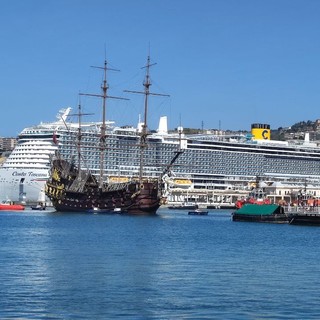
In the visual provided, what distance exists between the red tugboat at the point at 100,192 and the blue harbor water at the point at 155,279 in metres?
45.3

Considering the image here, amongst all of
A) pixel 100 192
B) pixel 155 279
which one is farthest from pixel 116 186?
pixel 155 279

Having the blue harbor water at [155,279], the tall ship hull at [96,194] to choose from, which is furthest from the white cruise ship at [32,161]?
the blue harbor water at [155,279]

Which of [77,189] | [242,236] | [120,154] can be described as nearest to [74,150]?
[120,154]

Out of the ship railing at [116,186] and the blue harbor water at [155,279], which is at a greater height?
the ship railing at [116,186]

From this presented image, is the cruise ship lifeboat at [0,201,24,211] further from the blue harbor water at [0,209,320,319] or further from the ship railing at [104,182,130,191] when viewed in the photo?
the blue harbor water at [0,209,320,319]

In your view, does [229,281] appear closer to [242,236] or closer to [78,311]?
[78,311]

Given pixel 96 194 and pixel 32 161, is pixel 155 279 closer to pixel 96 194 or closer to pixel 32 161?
pixel 96 194

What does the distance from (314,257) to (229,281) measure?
1296 cm

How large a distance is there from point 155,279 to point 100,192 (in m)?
71.2

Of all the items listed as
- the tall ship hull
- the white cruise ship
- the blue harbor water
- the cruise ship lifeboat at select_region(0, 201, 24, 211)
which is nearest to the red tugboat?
the tall ship hull

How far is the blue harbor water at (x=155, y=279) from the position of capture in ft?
87.8

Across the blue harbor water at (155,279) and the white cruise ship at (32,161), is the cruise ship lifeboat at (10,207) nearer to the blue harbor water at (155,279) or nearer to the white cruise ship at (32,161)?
the white cruise ship at (32,161)

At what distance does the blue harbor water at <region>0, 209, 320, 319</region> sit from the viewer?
26.8 metres

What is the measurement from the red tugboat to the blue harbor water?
45.3 meters
